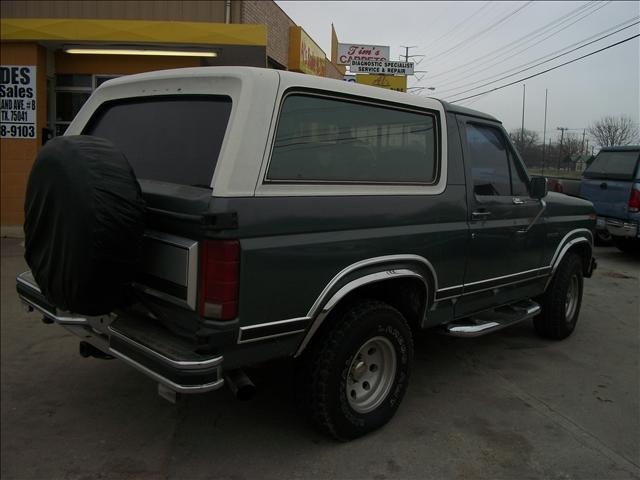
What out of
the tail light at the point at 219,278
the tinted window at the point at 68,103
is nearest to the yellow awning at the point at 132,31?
A: the tinted window at the point at 68,103

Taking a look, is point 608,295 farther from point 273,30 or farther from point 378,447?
point 273,30

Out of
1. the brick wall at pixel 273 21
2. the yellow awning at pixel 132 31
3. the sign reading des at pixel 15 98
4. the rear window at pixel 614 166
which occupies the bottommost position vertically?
the rear window at pixel 614 166

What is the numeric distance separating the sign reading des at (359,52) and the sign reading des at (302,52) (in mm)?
5280

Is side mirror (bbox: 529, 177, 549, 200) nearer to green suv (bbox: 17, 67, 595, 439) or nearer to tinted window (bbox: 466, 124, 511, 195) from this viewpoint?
tinted window (bbox: 466, 124, 511, 195)

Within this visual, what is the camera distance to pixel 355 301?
327cm

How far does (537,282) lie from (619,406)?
4.07ft

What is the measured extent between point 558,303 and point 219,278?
12.4 ft

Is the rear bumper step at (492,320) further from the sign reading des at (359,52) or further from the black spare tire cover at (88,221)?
the sign reading des at (359,52)

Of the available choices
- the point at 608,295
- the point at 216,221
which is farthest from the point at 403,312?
the point at 608,295

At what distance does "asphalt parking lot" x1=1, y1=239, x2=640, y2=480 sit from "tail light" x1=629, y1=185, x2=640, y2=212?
5.06 metres

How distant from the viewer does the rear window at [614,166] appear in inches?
375

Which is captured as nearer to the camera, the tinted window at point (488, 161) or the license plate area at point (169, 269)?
the license plate area at point (169, 269)

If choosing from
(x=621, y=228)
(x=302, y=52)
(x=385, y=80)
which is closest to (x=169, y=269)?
(x=621, y=228)

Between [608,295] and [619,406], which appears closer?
[619,406]
